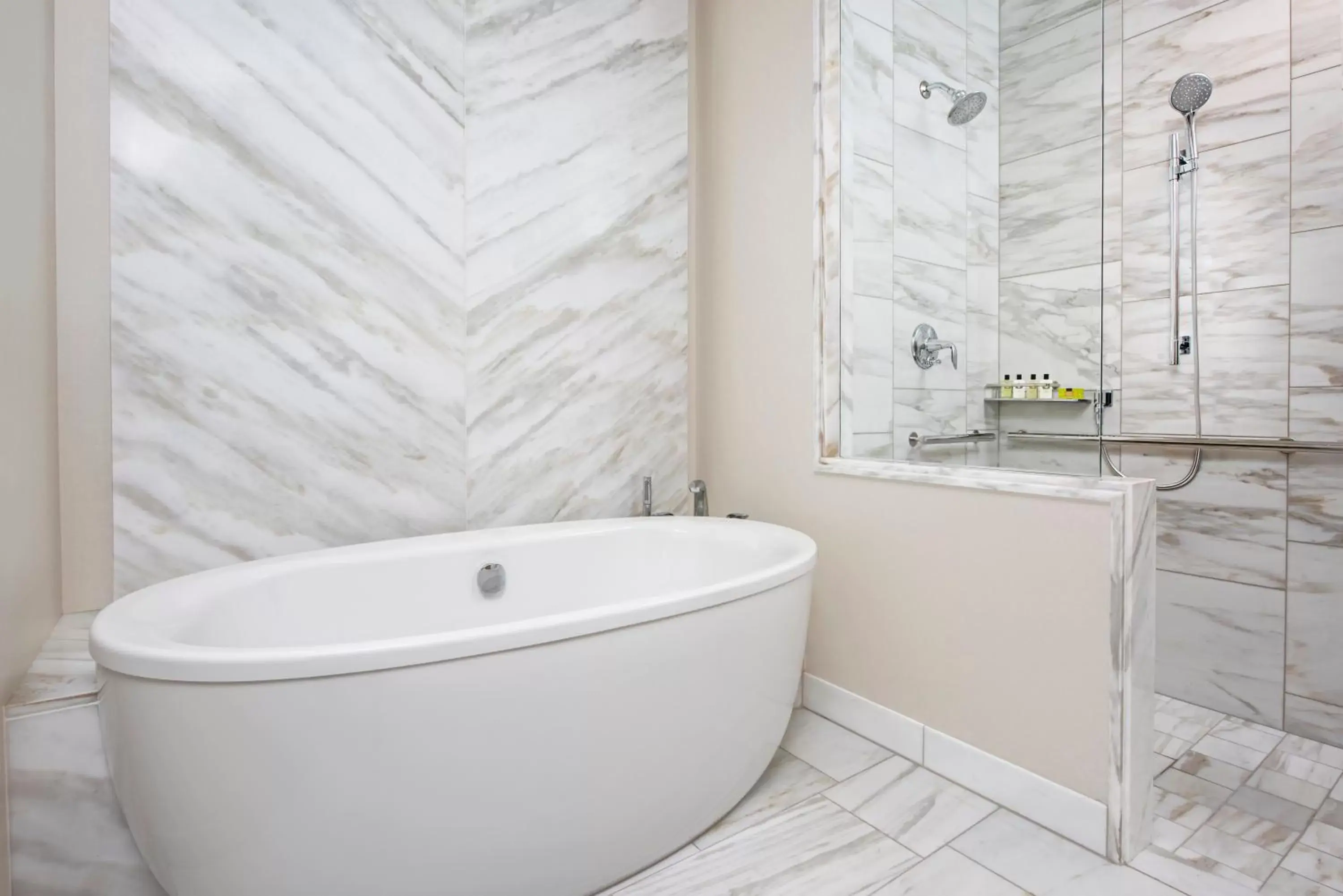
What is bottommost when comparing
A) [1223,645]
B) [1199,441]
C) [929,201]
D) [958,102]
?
[1223,645]

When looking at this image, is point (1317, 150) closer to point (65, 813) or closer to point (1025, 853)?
point (1025, 853)

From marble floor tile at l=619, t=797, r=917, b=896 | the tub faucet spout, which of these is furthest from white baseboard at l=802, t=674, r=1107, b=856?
the tub faucet spout

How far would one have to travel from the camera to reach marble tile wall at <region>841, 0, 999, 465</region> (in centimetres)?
186

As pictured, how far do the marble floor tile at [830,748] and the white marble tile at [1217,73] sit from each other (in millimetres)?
2055

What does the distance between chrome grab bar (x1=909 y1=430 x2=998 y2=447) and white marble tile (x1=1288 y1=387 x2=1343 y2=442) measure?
99cm

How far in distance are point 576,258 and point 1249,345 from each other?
2.09 metres

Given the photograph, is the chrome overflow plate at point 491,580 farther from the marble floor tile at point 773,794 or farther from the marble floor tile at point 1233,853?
the marble floor tile at point 1233,853

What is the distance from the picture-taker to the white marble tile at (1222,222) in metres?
1.92

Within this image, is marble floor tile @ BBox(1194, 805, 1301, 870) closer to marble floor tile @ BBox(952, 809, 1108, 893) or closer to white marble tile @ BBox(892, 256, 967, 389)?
marble floor tile @ BBox(952, 809, 1108, 893)

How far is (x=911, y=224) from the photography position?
75.8 inches

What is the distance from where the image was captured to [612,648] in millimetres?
1115

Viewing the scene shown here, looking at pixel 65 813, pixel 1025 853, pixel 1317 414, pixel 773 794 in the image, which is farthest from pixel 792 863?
pixel 1317 414

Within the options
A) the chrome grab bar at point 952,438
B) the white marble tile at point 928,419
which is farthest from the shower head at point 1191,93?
the chrome grab bar at point 952,438

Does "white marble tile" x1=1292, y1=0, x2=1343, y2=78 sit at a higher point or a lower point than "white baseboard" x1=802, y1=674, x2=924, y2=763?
higher
